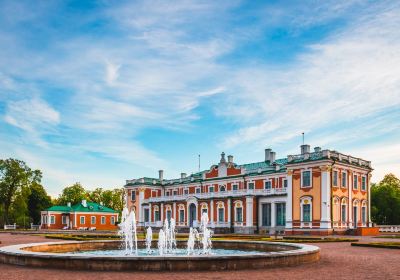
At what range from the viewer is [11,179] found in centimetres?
7675

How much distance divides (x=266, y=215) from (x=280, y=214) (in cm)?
222

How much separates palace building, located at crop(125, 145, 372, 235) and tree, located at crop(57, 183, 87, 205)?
1139 inches

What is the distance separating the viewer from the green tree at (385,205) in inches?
2677

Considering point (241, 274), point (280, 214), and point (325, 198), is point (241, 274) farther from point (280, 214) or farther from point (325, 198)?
point (280, 214)

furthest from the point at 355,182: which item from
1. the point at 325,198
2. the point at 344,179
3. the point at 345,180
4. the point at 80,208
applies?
the point at 80,208

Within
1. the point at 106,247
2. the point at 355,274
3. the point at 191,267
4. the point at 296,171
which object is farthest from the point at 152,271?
the point at 296,171

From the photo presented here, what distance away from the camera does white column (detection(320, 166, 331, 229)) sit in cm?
4594

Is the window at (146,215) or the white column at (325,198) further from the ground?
the white column at (325,198)

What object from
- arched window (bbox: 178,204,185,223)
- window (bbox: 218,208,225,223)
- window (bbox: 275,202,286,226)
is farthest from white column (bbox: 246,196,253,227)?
arched window (bbox: 178,204,185,223)

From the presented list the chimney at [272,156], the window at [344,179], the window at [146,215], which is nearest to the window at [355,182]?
the window at [344,179]

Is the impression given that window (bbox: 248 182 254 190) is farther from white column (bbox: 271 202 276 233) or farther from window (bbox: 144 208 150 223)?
window (bbox: 144 208 150 223)

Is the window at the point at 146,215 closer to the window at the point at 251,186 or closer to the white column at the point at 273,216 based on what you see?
the window at the point at 251,186

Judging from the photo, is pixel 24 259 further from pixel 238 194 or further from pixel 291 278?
pixel 238 194

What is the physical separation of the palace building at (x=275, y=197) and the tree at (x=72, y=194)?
94.9ft
